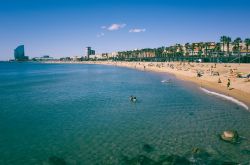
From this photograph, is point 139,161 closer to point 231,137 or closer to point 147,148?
point 147,148

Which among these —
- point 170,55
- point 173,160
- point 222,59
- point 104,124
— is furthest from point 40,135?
point 170,55

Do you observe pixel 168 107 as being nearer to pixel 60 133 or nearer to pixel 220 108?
pixel 220 108

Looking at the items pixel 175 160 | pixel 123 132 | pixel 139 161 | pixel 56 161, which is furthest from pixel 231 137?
pixel 56 161

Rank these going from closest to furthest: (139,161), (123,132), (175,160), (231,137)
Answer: (139,161) < (175,160) < (231,137) < (123,132)

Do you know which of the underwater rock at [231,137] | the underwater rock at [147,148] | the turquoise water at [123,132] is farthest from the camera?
the underwater rock at [231,137]

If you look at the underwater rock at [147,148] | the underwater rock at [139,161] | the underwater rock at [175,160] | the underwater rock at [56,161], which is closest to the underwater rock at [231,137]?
the underwater rock at [175,160]

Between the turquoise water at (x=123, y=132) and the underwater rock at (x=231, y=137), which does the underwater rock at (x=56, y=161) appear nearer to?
the turquoise water at (x=123, y=132)

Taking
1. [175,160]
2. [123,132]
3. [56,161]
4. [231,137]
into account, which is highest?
[231,137]

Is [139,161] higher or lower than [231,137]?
lower

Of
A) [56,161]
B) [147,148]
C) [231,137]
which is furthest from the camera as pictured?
[231,137]

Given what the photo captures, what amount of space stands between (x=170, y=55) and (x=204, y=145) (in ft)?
576

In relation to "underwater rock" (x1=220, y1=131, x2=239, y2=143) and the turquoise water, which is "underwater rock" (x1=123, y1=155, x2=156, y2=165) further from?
"underwater rock" (x1=220, y1=131, x2=239, y2=143)

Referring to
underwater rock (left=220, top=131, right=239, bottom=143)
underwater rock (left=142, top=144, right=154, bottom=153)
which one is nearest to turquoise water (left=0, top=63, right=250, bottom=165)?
underwater rock (left=142, top=144, right=154, bottom=153)

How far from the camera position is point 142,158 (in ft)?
69.6
